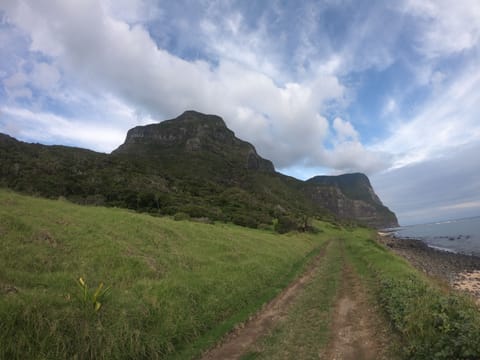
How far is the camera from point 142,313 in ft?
27.5

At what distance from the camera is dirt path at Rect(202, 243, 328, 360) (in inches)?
324

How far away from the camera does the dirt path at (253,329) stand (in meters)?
8.23

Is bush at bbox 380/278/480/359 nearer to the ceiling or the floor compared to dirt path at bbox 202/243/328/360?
nearer to the ceiling

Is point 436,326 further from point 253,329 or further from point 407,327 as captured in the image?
point 253,329

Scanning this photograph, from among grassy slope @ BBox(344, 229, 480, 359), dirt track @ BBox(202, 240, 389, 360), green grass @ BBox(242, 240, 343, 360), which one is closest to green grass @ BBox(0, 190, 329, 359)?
dirt track @ BBox(202, 240, 389, 360)

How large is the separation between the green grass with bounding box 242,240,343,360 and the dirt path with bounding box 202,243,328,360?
0.36 metres

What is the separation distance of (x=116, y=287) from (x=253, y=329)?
5.27m

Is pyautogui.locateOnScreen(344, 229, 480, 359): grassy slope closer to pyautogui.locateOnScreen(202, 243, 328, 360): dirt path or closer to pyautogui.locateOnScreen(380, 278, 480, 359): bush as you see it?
pyautogui.locateOnScreen(380, 278, 480, 359): bush

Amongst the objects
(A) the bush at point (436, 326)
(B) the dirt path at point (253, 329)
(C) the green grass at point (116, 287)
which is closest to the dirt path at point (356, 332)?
(A) the bush at point (436, 326)

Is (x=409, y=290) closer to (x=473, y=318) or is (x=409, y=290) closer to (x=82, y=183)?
(x=473, y=318)

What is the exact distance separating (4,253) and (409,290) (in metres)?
15.5

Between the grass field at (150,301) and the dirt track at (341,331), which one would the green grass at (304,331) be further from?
the dirt track at (341,331)

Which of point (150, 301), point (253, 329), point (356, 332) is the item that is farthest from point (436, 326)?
point (150, 301)

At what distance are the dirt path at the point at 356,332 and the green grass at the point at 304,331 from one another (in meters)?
0.35
